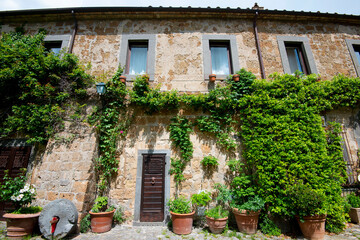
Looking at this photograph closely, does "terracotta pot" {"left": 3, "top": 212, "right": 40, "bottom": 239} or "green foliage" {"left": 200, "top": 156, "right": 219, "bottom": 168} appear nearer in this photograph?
"terracotta pot" {"left": 3, "top": 212, "right": 40, "bottom": 239}

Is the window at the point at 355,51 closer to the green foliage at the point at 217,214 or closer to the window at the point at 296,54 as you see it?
the window at the point at 296,54

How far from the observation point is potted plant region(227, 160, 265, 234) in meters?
4.01

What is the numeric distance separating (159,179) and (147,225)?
1.21m

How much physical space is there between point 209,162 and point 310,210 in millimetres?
2560

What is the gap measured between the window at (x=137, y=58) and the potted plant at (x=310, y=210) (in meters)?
5.78

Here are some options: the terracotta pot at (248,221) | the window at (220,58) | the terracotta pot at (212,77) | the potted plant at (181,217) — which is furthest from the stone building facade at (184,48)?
the terracotta pot at (248,221)

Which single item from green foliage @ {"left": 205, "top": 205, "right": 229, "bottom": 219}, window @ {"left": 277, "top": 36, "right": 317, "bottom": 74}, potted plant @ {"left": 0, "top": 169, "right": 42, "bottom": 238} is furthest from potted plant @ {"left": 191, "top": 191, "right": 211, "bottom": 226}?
window @ {"left": 277, "top": 36, "right": 317, "bottom": 74}

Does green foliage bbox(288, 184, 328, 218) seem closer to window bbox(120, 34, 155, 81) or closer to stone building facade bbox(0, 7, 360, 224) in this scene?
stone building facade bbox(0, 7, 360, 224)

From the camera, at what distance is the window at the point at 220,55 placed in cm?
579

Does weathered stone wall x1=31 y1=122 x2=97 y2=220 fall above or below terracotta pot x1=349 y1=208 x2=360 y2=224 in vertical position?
above

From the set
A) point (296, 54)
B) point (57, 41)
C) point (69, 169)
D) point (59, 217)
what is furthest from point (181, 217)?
point (57, 41)

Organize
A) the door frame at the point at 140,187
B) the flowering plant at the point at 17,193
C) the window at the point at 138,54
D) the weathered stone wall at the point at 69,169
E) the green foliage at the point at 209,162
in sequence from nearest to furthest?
1. the flowering plant at the point at 17,193
2. the weathered stone wall at the point at 69,169
3. the door frame at the point at 140,187
4. the green foliage at the point at 209,162
5. the window at the point at 138,54

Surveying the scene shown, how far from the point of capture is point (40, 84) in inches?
205

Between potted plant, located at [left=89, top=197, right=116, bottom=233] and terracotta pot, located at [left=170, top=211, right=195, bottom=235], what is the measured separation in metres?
1.63
